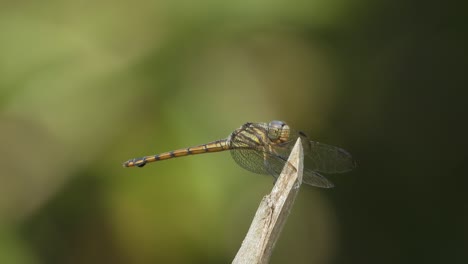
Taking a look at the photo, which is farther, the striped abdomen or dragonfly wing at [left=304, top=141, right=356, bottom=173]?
the striped abdomen

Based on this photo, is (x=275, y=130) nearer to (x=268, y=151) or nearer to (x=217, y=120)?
(x=268, y=151)

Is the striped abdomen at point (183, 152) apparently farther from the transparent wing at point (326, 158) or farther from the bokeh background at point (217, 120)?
the transparent wing at point (326, 158)

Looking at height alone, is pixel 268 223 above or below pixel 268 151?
above

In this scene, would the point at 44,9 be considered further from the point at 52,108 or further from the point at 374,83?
the point at 374,83

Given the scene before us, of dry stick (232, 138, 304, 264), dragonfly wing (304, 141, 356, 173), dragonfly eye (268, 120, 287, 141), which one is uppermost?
dry stick (232, 138, 304, 264)

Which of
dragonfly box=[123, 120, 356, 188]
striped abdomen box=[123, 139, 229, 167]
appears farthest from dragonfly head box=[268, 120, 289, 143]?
striped abdomen box=[123, 139, 229, 167]

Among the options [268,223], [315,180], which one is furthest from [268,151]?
[268,223]

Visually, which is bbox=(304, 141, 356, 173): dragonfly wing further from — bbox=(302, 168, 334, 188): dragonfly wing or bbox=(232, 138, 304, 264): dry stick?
bbox=(232, 138, 304, 264): dry stick
